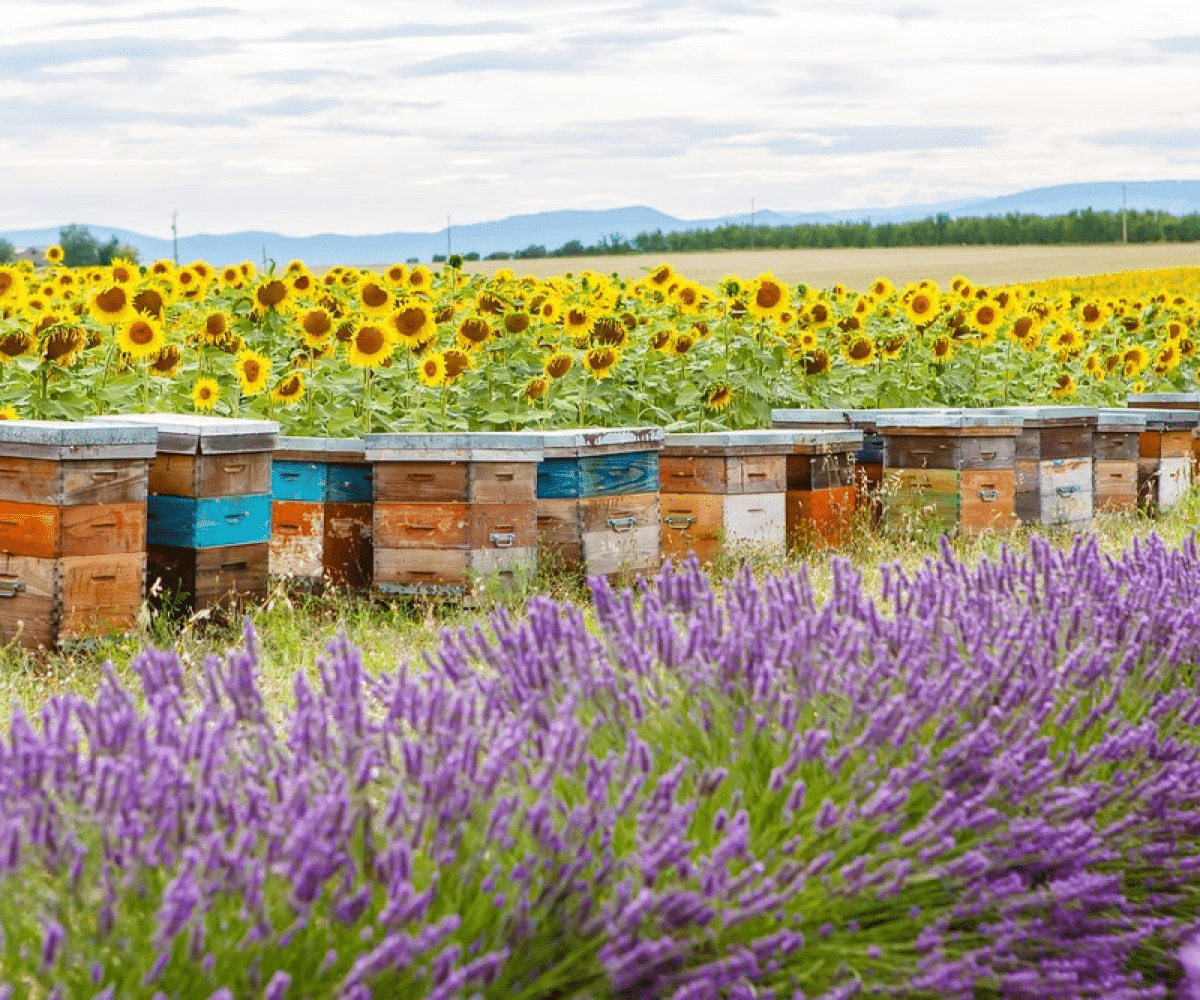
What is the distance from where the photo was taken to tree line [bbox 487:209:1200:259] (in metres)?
52.7

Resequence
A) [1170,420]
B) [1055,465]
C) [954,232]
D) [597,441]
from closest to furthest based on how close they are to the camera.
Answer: [597,441], [1055,465], [1170,420], [954,232]

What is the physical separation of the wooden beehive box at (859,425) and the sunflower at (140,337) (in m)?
3.17

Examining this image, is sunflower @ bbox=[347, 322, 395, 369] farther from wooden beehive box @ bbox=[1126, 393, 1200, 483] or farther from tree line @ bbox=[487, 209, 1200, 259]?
tree line @ bbox=[487, 209, 1200, 259]

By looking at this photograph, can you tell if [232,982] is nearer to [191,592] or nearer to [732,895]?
[732,895]

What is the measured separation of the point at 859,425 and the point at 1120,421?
1.82 m

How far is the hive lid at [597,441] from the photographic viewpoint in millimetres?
6617

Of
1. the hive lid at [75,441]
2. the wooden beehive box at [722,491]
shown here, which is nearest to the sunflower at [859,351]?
the wooden beehive box at [722,491]

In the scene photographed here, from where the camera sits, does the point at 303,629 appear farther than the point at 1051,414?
No

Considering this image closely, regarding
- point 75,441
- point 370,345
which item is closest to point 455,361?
point 370,345

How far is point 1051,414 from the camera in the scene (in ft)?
28.9

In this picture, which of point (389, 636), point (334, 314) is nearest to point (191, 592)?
point (389, 636)

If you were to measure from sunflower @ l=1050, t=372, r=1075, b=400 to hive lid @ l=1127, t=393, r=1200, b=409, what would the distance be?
2.67 feet

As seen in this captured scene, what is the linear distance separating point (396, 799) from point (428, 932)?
0.25m

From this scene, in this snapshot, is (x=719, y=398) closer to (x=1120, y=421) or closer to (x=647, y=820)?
(x=1120, y=421)
